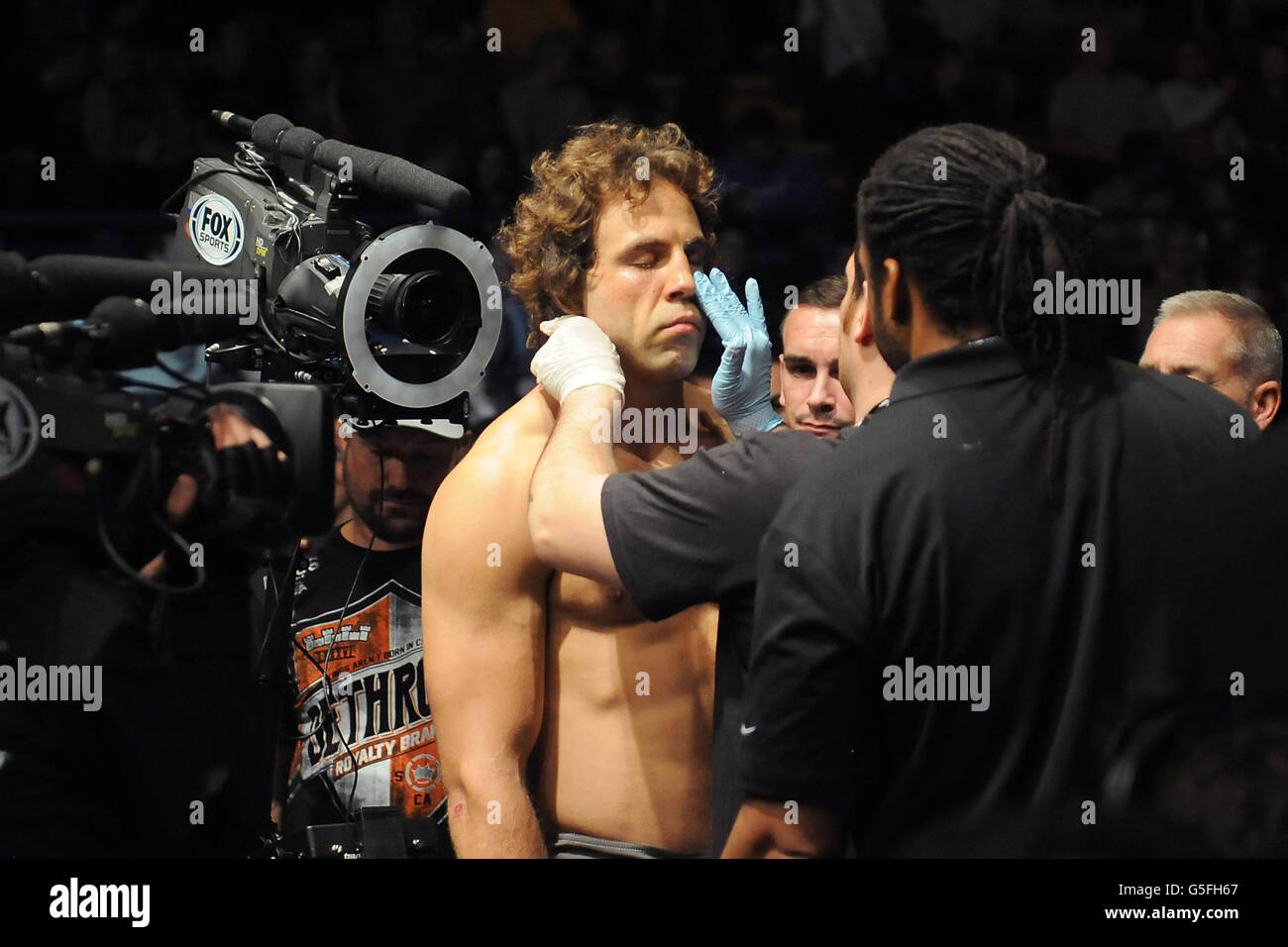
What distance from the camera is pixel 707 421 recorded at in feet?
7.47

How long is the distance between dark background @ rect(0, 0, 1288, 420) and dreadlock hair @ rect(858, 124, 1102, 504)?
2.68 m

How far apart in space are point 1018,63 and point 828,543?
4.51 metres

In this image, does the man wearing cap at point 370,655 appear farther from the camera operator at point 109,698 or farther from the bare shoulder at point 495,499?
the camera operator at point 109,698

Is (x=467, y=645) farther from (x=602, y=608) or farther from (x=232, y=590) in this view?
(x=232, y=590)

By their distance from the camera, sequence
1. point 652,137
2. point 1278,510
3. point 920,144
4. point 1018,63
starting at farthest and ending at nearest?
point 1018,63, point 652,137, point 920,144, point 1278,510

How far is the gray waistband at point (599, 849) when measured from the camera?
1918mm

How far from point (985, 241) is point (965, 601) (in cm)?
37

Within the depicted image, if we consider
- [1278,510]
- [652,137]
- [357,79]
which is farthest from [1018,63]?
[1278,510]

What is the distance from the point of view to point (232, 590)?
1713 mm

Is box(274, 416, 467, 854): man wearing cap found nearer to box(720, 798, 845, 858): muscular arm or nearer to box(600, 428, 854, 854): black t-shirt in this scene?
box(600, 428, 854, 854): black t-shirt

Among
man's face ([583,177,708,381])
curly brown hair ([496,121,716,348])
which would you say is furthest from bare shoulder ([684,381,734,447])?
curly brown hair ([496,121,716,348])
